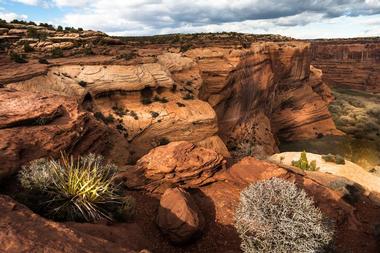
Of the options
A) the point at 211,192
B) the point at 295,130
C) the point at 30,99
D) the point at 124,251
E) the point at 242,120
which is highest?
the point at 30,99

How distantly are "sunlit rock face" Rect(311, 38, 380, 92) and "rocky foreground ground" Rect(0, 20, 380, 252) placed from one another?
131 feet

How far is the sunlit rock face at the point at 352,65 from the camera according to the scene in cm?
8462

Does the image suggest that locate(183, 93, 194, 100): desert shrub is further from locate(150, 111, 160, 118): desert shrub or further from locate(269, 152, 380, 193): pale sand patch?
locate(269, 152, 380, 193): pale sand patch

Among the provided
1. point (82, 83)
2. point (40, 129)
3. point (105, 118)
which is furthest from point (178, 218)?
point (82, 83)

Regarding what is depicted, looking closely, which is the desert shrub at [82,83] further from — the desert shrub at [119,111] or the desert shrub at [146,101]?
the desert shrub at [146,101]

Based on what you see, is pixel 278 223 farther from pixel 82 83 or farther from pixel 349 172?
pixel 349 172

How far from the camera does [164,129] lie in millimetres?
24656

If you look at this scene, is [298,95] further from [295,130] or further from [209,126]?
[209,126]

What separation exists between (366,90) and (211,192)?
84784 mm

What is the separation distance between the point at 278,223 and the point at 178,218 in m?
2.80

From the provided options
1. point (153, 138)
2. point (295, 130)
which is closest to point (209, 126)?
point (153, 138)

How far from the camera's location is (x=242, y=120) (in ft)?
122

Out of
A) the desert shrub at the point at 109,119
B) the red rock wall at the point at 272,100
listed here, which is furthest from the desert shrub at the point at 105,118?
the red rock wall at the point at 272,100

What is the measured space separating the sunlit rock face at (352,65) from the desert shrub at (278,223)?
85.8 meters
